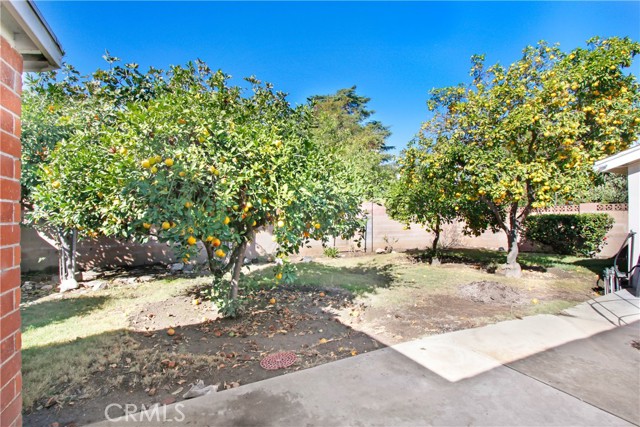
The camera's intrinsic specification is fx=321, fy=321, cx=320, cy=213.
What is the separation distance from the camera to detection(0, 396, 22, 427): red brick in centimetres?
149

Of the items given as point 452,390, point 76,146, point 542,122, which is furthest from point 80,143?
point 542,122

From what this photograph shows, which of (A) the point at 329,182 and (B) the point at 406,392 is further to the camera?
(A) the point at 329,182

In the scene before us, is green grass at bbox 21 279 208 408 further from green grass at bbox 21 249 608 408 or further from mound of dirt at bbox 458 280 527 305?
mound of dirt at bbox 458 280 527 305

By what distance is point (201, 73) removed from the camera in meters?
4.20

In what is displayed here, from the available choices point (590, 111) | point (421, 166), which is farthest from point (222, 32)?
point (590, 111)

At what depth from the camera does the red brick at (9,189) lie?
147cm

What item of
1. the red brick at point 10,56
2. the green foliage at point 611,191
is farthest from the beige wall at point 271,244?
the green foliage at point 611,191

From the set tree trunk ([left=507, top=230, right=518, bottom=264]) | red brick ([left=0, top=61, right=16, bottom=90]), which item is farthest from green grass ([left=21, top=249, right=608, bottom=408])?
red brick ([left=0, top=61, right=16, bottom=90])

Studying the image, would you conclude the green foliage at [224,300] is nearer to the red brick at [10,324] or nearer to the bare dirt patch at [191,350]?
the bare dirt patch at [191,350]

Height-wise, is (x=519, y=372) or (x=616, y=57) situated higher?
(x=616, y=57)

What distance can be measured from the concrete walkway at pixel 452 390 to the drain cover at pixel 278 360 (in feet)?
1.25

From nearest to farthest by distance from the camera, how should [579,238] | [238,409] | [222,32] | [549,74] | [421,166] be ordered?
1. [238,409]
2. [222,32]
3. [549,74]
4. [421,166]
5. [579,238]

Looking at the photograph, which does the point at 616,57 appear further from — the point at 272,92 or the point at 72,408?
the point at 72,408

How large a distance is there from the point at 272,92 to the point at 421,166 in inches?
215
